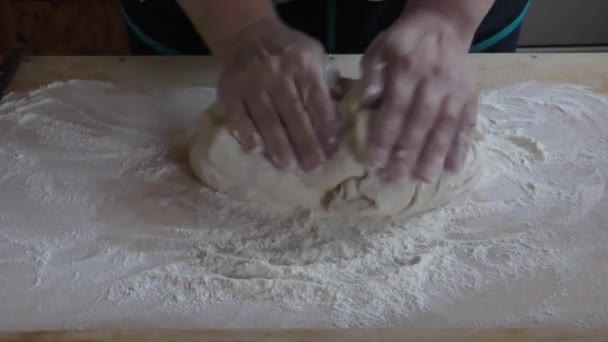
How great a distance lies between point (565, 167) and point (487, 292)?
27 centimetres

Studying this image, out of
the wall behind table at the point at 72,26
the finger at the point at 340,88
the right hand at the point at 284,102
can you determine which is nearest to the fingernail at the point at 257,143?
the right hand at the point at 284,102

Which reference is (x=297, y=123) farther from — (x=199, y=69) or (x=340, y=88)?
(x=199, y=69)

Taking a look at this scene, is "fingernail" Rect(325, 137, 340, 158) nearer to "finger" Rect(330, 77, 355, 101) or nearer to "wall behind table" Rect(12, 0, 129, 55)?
"finger" Rect(330, 77, 355, 101)

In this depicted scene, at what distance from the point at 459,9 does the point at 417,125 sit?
0.18 meters

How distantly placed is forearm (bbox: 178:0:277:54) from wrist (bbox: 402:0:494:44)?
0.18 metres

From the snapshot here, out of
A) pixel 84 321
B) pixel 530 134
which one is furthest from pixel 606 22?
pixel 84 321

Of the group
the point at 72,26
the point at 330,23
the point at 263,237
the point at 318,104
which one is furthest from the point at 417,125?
the point at 72,26

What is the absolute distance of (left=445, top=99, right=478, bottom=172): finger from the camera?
0.88 m

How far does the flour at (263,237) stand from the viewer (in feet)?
2.59

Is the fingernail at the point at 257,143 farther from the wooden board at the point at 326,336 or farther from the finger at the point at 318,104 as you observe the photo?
the wooden board at the point at 326,336

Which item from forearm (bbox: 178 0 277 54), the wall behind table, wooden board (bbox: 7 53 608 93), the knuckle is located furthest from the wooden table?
the wall behind table

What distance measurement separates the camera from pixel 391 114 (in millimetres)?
859

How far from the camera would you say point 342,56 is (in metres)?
1.17

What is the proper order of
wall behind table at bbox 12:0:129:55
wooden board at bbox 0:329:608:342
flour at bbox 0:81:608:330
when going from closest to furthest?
1. wooden board at bbox 0:329:608:342
2. flour at bbox 0:81:608:330
3. wall behind table at bbox 12:0:129:55
